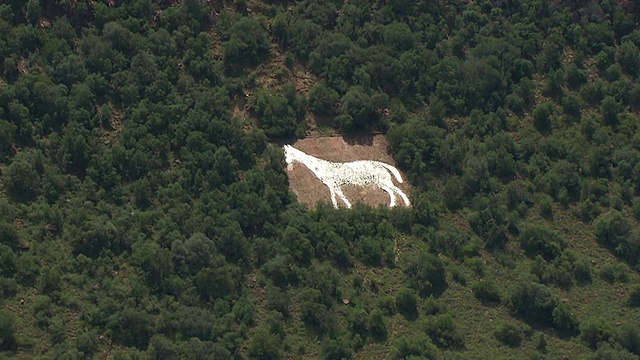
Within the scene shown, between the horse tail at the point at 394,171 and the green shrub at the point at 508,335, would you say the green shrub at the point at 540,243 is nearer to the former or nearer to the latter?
the green shrub at the point at 508,335

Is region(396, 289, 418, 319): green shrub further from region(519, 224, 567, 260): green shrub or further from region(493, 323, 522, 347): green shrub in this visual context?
region(519, 224, 567, 260): green shrub

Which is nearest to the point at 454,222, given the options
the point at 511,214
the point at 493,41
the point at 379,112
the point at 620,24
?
the point at 511,214

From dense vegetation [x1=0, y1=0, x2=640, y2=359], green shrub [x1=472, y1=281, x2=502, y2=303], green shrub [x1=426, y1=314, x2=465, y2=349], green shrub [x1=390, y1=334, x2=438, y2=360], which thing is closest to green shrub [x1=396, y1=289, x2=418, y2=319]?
dense vegetation [x1=0, y1=0, x2=640, y2=359]

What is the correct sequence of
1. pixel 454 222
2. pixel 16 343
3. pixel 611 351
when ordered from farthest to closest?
pixel 454 222 → pixel 611 351 → pixel 16 343

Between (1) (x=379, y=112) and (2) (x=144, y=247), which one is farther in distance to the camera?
(1) (x=379, y=112)

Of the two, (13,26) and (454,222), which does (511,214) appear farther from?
(13,26)

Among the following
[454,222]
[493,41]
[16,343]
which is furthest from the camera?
[493,41]

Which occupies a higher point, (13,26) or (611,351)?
(13,26)

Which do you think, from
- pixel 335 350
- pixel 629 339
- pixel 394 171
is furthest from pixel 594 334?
pixel 394 171

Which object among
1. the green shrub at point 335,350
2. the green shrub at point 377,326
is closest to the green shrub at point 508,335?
the green shrub at point 377,326
